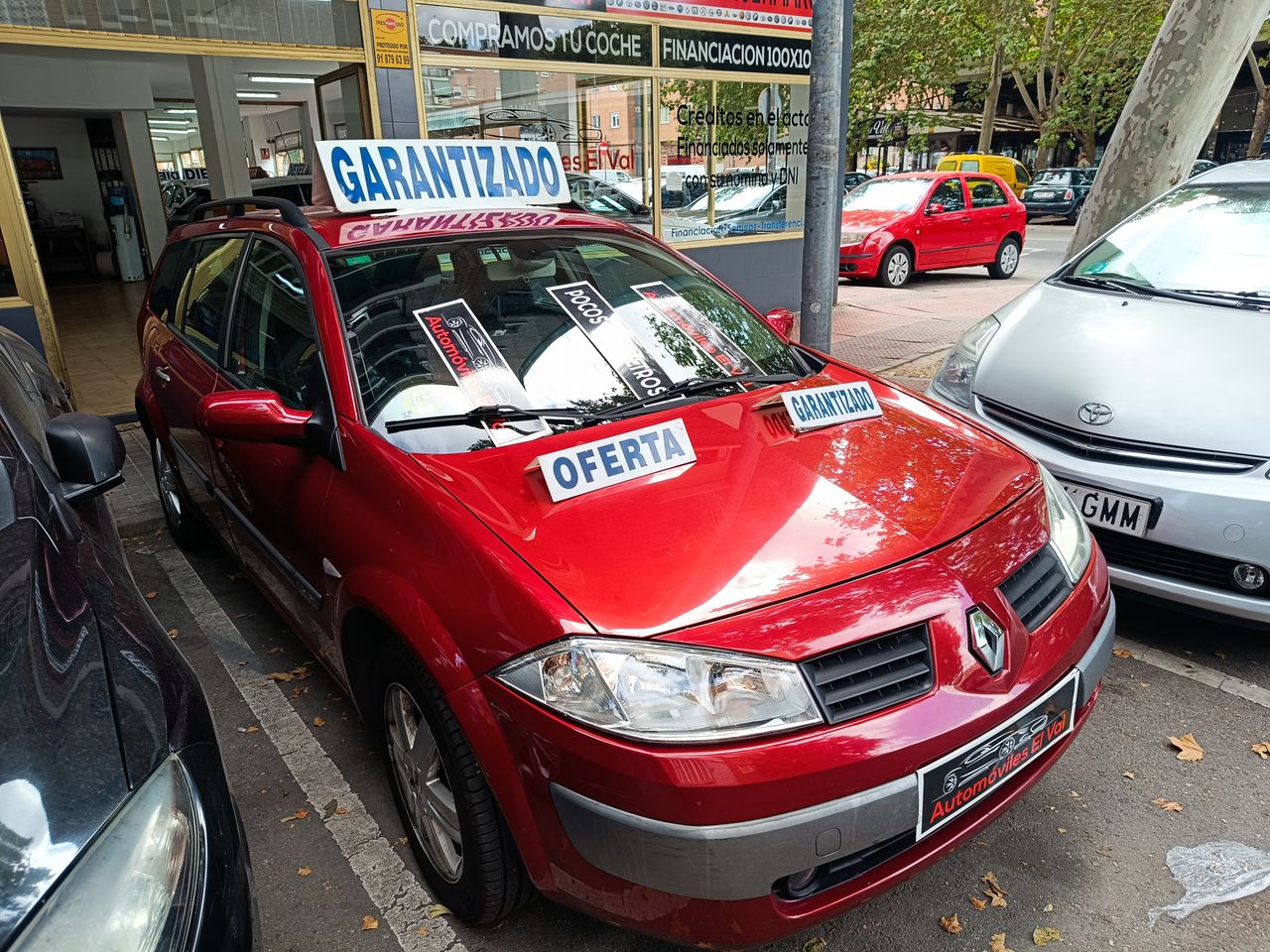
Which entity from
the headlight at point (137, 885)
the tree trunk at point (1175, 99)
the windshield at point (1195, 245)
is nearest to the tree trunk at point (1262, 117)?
the tree trunk at point (1175, 99)

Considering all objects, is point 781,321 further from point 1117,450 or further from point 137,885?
point 137,885

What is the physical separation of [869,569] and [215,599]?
3245mm

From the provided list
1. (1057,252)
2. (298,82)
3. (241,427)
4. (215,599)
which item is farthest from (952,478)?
(1057,252)

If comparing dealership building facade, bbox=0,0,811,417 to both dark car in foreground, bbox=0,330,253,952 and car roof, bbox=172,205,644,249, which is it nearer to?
car roof, bbox=172,205,644,249

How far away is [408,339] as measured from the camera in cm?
260

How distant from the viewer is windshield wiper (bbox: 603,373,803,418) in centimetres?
252

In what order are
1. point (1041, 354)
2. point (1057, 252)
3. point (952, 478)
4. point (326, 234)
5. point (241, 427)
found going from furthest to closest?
point (1057, 252) < point (1041, 354) < point (326, 234) < point (241, 427) < point (952, 478)

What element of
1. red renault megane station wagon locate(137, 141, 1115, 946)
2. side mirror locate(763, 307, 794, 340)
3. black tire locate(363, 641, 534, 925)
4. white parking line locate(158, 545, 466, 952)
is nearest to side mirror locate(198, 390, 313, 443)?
red renault megane station wagon locate(137, 141, 1115, 946)

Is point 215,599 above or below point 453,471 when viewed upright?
below

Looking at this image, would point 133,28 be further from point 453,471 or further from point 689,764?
point 689,764

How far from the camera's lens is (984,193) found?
1379 cm

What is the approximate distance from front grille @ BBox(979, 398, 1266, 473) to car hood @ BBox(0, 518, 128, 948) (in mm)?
3207

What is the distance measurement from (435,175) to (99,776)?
257 centimetres

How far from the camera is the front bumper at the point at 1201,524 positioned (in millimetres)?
2877
